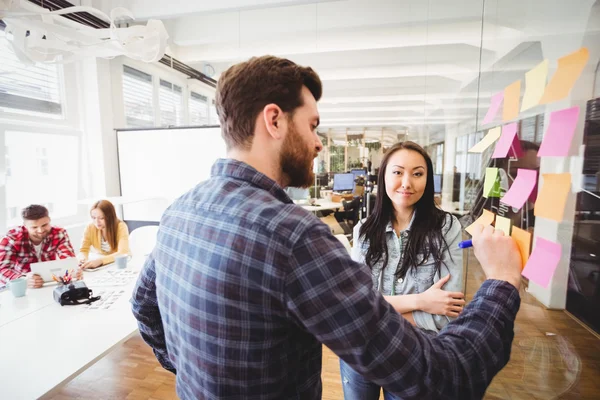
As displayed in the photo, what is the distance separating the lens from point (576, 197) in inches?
29.2

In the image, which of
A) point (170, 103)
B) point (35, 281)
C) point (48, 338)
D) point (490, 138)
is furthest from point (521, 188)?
point (170, 103)

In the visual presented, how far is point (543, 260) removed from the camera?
0.74 meters

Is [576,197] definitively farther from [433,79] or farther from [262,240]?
[433,79]

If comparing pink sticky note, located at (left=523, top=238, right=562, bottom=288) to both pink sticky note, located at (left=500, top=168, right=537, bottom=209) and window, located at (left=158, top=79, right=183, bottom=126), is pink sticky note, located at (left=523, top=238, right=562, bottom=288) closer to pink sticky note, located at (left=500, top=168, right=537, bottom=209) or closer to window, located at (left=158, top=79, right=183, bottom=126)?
pink sticky note, located at (left=500, top=168, right=537, bottom=209)

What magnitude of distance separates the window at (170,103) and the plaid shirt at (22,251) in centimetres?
352

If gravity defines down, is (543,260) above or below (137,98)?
below

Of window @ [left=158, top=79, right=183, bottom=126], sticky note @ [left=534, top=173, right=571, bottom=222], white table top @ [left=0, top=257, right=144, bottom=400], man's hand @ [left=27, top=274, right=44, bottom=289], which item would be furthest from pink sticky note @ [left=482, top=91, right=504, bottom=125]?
window @ [left=158, top=79, right=183, bottom=126]

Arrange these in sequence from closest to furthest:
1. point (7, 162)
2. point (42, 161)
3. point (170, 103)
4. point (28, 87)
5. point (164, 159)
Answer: point (7, 162)
point (28, 87)
point (42, 161)
point (164, 159)
point (170, 103)

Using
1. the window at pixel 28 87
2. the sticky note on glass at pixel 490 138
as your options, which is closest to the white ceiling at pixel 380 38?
the sticky note on glass at pixel 490 138

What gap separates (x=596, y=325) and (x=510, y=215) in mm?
493

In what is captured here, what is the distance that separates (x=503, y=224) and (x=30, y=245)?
10.7ft

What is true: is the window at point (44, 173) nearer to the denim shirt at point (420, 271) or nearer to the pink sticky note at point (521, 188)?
the denim shirt at point (420, 271)

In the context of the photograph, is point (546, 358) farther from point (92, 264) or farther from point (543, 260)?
point (92, 264)

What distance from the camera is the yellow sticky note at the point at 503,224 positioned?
808 mm
